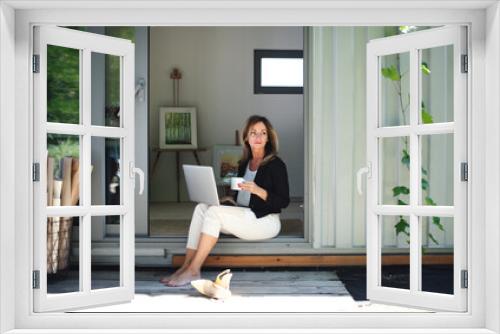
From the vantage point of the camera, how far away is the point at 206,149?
8586mm

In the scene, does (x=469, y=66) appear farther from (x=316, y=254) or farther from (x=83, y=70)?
(x=316, y=254)

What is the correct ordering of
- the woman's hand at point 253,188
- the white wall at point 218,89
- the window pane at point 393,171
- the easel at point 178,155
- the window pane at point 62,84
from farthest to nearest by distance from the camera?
the white wall at point 218,89 → the easel at point 178,155 → the window pane at point 393,171 → the woman's hand at point 253,188 → the window pane at point 62,84

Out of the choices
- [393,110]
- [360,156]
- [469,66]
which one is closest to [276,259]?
[360,156]

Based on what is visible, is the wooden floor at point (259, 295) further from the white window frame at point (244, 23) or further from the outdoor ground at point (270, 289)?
the white window frame at point (244, 23)

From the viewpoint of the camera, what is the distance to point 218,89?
8.75 metres

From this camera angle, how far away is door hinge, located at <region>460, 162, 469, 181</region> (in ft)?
10.5

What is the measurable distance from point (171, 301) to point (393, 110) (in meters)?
2.55

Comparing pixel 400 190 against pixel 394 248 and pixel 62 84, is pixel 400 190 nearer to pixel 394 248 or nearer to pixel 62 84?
pixel 394 248

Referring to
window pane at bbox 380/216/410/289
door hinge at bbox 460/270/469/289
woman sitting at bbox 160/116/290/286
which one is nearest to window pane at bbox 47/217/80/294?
woman sitting at bbox 160/116/290/286

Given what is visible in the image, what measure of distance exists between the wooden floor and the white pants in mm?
367

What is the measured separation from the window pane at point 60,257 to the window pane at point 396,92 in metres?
2.76

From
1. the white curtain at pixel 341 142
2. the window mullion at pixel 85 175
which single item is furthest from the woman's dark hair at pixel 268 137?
the window mullion at pixel 85 175

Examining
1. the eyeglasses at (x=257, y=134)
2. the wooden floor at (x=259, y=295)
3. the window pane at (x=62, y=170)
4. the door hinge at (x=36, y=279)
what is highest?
the eyeglasses at (x=257, y=134)

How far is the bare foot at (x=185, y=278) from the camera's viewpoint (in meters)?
4.89
